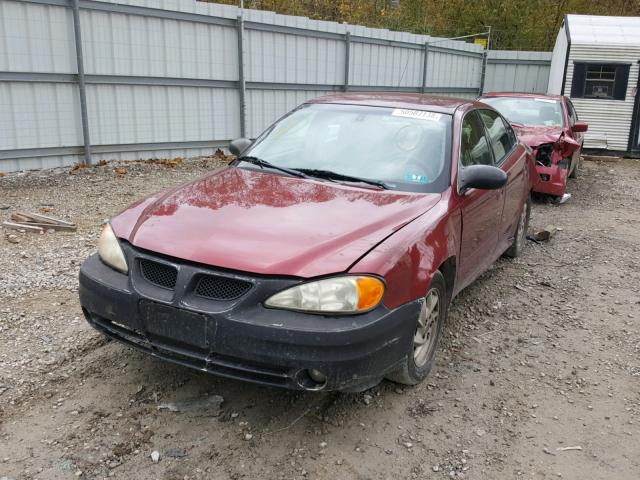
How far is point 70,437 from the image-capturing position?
2.84 meters

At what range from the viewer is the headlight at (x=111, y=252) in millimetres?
2994

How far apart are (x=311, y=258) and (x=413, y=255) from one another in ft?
1.92

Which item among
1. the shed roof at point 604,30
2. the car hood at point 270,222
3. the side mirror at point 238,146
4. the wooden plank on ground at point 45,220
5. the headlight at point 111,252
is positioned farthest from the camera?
the shed roof at point 604,30

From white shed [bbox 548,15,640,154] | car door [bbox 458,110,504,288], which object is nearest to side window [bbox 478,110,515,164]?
car door [bbox 458,110,504,288]

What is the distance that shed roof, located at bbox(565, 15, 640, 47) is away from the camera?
552 inches

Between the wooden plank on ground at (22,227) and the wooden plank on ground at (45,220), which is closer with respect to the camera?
the wooden plank on ground at (22,227)

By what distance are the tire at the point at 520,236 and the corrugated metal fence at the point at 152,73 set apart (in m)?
6.25

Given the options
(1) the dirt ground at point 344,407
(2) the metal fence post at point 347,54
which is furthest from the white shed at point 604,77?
(1) the dirt ground at point 344,407

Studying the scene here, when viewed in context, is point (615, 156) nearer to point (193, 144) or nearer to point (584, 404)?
point (193, 144)

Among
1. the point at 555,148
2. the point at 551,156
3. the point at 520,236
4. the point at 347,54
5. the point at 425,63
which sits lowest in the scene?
the point at 520,236

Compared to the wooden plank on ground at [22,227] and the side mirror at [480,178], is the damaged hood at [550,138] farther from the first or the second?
the wooden plank on ground at [22,227]

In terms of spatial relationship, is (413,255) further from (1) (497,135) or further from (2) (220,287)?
(1) (497,135)

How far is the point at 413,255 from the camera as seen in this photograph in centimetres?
297

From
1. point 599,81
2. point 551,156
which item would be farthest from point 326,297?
point 599,81
